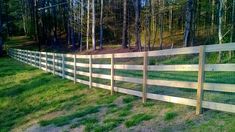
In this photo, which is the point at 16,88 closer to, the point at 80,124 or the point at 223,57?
the point at 80,124

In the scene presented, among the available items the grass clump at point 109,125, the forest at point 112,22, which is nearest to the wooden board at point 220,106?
the grass clump at point 109,125

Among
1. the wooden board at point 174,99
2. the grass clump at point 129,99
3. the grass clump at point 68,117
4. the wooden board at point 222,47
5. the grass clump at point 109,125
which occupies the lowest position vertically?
the grass clump at point 68,117

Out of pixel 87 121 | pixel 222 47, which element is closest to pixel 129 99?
pixel 87 121

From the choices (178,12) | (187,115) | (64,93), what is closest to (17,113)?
(64,93)

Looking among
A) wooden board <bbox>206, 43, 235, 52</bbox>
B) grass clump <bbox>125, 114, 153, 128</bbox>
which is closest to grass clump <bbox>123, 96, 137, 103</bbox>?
grass clump <bbox>125, 114, 153, 128</bbox>

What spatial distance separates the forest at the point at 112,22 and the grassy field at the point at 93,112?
15526 mm

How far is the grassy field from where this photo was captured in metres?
7.11

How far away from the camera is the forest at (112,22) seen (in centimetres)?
3474

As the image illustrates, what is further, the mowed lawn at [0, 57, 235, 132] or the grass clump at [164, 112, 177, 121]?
the grass clump at [164, 112, 177, 121]

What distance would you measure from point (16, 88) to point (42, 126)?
270 inches

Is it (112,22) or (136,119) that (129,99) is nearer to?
(136,119)

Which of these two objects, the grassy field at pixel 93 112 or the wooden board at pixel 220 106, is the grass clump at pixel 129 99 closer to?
the grassy field at pixel 93 112

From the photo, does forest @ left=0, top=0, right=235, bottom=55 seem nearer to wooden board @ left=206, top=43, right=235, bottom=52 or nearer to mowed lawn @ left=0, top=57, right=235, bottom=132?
mowed lawn @ left=0, top=57, right=235, bottom=132

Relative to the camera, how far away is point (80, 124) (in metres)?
8.91
